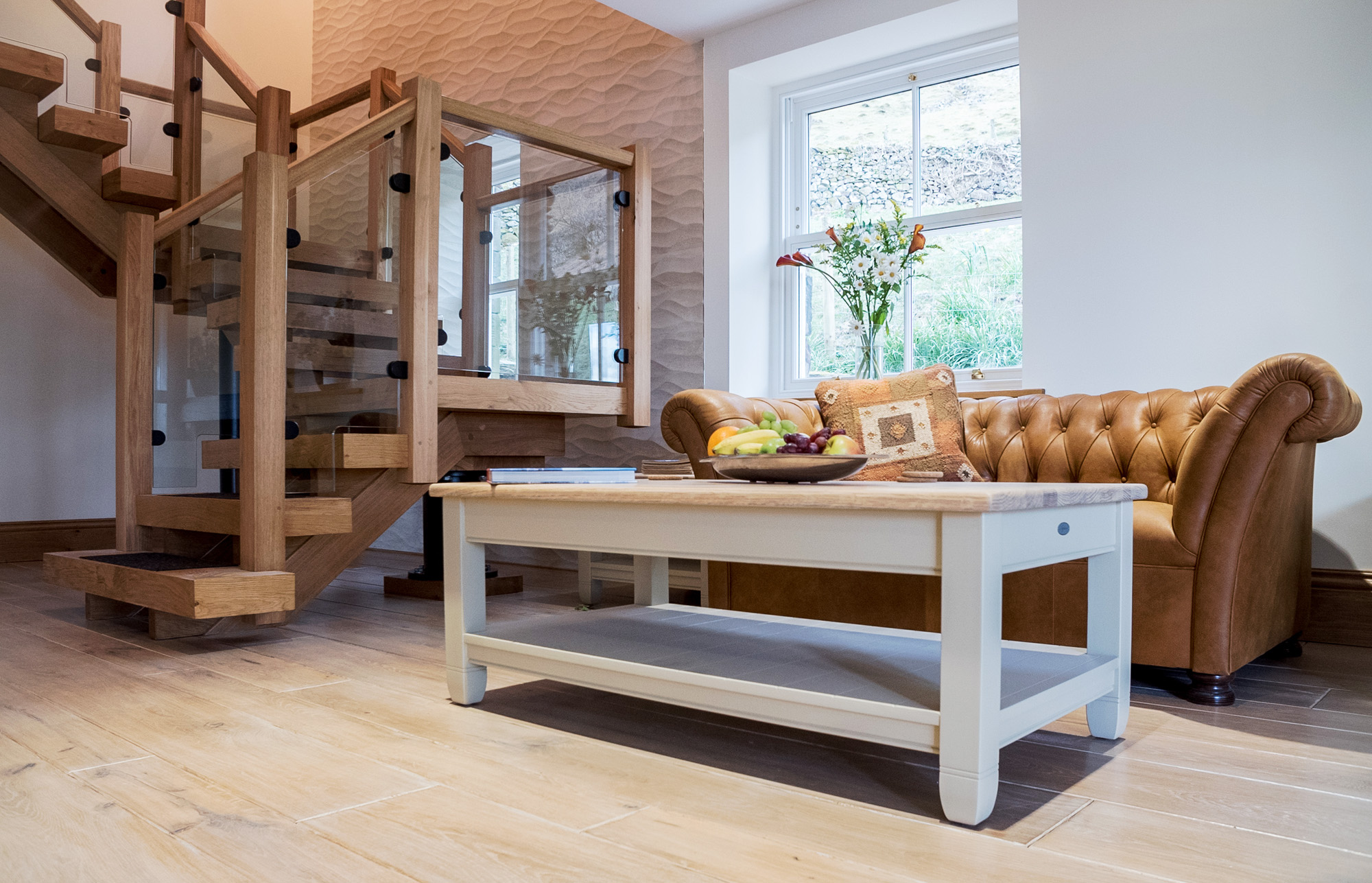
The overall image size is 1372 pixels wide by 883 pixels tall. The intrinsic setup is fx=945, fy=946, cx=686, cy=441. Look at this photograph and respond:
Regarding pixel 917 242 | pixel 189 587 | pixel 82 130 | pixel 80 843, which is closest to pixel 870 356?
pixel 917 242

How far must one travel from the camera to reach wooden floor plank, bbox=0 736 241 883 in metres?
1.23

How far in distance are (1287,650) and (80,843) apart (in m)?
2.95

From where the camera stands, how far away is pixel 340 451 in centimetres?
309

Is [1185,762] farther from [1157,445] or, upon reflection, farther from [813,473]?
[1157,445]

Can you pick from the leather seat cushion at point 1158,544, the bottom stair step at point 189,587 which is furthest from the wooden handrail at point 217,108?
the leather seat cushion at point 1158,544

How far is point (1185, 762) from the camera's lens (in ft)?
5.64

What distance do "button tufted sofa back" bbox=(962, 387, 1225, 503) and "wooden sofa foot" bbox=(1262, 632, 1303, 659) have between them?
56 centimetres

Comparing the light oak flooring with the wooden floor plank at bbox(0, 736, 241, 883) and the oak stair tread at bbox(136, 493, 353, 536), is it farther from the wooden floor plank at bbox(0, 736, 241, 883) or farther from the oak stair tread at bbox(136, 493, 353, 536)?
the oak stair tread at bbox(136, 493, 353, 536)

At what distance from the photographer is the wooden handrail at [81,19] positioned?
4.38 metres

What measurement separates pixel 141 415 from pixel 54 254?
1.83 meters

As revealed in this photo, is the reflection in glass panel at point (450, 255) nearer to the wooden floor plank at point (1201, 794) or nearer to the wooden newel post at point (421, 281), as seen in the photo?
the wooden newel post at point (421, 281)

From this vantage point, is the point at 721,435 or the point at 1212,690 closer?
the point at 721,435

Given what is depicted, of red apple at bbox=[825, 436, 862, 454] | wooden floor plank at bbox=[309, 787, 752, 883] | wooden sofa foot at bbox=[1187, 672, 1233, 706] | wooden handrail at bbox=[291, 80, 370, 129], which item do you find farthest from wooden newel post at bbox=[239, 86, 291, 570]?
wooden sofa foot at bbox=[1187, 672, 1233, 706]

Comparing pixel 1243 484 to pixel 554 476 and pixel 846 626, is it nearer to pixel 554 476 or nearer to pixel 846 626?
pixel 846 626
